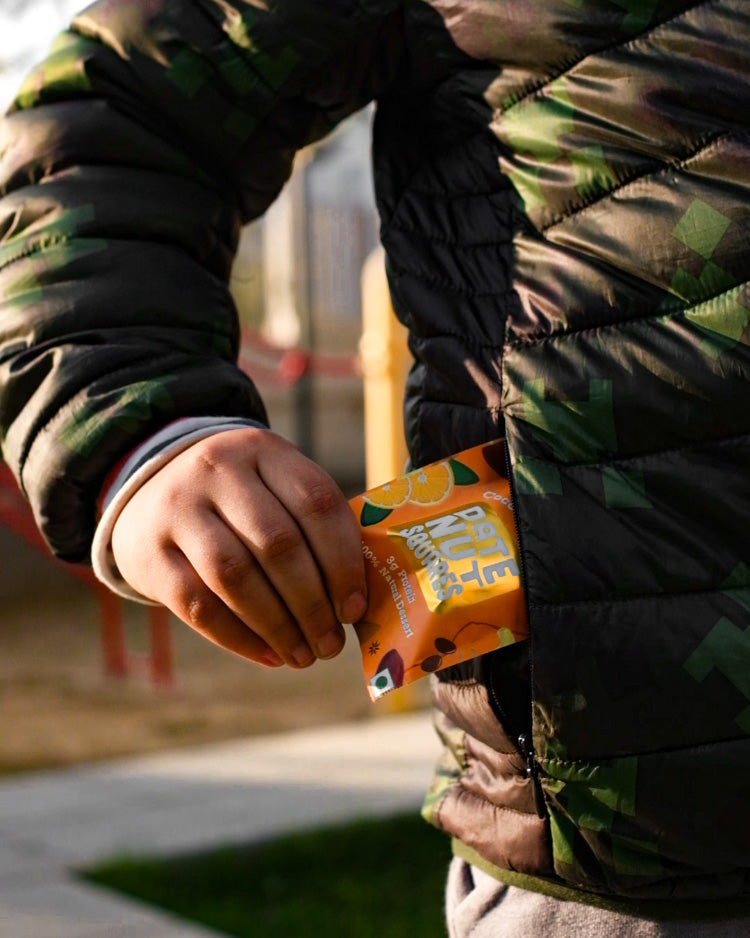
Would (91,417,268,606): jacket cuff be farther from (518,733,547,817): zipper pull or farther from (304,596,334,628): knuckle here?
(518,733,547,817): zipper pull

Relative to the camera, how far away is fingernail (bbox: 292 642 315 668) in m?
0.94

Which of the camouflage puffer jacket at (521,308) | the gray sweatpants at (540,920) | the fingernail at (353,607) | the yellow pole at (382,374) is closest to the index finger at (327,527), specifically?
the fingernail at (353,607)

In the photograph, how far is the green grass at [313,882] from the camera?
2916 millimetres

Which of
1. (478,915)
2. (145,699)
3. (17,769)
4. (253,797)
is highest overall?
(478,915)

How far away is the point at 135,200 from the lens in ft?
3.65

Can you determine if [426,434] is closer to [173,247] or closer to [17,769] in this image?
[173,247]

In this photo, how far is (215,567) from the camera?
0.90m

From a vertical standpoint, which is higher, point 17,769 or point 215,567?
point 215,567

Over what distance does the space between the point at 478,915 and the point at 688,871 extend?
0.20 meters

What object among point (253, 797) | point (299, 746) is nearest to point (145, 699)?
point (299, 746)

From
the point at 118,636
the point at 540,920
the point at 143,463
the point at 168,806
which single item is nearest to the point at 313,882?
the point at 168,806

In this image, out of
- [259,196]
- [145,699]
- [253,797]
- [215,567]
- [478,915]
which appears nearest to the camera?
[215,567]

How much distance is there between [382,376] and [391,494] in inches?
168

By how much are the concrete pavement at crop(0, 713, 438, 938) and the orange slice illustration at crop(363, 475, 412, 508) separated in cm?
197
